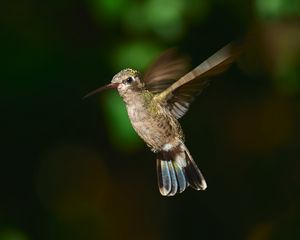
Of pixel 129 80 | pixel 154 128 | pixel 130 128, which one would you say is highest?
pixel 129 80

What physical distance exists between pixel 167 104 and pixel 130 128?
1182mm

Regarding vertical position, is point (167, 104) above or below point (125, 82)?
below

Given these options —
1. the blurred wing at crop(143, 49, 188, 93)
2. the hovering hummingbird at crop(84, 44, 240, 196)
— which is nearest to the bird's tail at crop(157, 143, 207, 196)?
the hovering hummingbird at crop(84, 44, 240, 196)

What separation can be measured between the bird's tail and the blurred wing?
0.12m

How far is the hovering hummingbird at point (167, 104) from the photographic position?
3.42ft

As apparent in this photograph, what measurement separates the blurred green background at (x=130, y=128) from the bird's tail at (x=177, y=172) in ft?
3.92

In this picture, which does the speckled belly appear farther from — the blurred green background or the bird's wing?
the blurred green background

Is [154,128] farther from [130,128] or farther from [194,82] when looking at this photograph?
[130,128]

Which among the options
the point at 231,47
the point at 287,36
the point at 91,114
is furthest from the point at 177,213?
the point at 231,47

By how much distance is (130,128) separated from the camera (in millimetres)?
2502

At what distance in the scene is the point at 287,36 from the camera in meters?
2.92

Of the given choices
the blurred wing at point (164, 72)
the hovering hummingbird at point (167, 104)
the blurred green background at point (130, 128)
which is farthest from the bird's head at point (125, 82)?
the blurred green background at point (130, 128)

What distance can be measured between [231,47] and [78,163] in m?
2.37

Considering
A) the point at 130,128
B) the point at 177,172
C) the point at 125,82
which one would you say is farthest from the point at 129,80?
the point at 130,128
